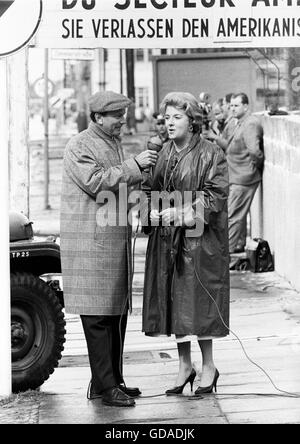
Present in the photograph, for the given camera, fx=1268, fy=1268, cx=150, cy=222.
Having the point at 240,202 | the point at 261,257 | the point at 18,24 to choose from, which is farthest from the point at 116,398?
the point at 240,202

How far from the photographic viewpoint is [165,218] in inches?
303

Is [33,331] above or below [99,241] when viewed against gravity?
below

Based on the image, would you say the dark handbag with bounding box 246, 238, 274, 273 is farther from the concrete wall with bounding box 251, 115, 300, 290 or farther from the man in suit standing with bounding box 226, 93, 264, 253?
the man in suit standing with bounding box 226, 93, 264, 253

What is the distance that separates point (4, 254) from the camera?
25.5 feet

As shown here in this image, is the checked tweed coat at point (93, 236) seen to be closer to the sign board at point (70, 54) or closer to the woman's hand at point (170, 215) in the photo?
the woman's hand at point (170, 215)

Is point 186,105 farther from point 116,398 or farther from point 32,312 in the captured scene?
point 116,398

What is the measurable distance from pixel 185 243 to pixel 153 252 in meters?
0.23

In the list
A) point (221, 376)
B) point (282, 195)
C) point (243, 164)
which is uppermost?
point (243, 164)

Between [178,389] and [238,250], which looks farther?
[238,250]

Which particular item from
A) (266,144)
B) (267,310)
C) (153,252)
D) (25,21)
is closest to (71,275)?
(153,252)

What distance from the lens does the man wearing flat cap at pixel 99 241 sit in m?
7.64

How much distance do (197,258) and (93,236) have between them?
0.65 m
